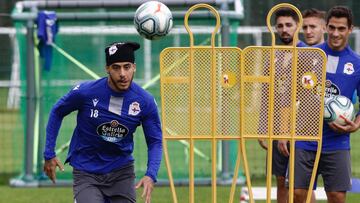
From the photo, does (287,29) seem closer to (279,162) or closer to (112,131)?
(279,162)

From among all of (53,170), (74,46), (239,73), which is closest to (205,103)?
(239,73)

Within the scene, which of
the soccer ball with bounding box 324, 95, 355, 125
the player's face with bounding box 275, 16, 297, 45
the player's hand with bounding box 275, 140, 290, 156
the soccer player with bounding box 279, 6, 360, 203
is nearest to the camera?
the soccer ball with bounding box 324, 95, 355, 125

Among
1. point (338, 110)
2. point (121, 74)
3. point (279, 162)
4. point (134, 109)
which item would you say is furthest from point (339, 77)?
point (121, 74)

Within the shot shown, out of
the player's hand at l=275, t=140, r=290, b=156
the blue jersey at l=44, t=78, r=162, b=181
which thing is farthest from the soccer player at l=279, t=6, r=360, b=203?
the blue jersey at l=44, t=78, r=162, b=181

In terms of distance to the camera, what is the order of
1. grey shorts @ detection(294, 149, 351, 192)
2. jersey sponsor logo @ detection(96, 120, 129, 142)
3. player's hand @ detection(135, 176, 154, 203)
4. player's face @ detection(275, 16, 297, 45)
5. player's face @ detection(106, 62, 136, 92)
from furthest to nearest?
1. player's face @ detection(275, 16, 297, 45)
2. grey shorts @ detection(294, 149, 351, 192)
3. jersey sponsor logo @ detection(96, 120, 129, 142)
4. player's face @ detection(106, 62, 136, 92)
5. player's hand @ detection(135, 176, 154, 203)

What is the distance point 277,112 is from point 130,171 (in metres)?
1.25

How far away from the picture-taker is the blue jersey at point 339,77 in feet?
28.0

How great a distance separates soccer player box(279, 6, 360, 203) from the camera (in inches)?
336

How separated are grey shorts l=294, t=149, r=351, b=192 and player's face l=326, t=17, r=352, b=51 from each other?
0.93 metres

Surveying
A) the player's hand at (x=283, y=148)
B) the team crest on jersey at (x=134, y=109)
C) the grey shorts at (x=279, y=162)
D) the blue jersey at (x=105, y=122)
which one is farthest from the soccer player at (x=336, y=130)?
the team crest on jersey at (x=134, y=109)

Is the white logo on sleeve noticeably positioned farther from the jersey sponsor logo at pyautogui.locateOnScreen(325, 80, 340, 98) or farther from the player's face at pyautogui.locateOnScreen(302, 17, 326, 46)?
the player's face at pyautogui.locateOnScreen(302, 17, 326, 46)

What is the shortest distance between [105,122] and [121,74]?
1.34 feet

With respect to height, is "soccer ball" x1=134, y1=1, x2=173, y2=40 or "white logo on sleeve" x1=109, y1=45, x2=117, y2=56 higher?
"soccer ball" x1=134, y1=1, x2=173, y2=40

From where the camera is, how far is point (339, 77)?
8531mm
